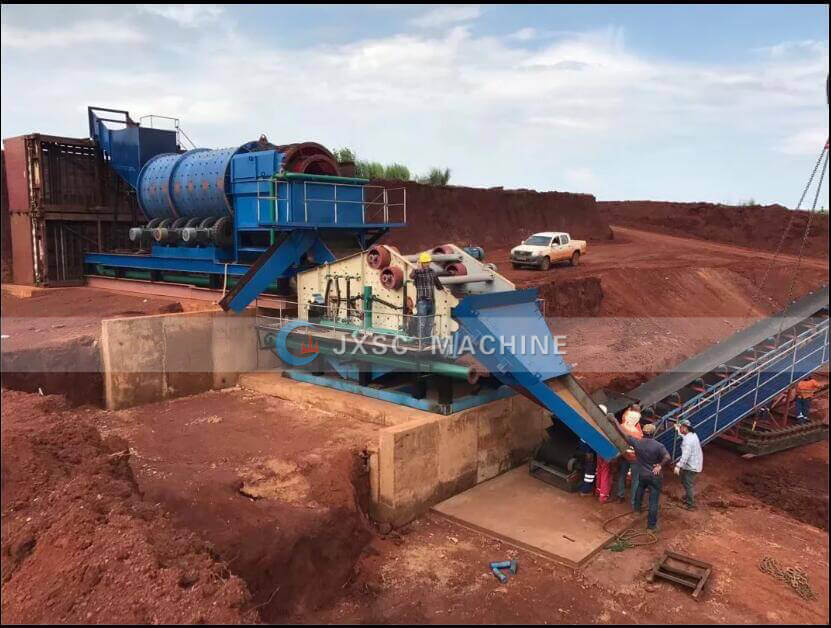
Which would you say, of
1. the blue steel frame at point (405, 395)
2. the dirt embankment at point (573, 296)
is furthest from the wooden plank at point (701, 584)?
the dirt embankment at point (573, 296)

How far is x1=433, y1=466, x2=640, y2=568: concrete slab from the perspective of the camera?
827 centimetres

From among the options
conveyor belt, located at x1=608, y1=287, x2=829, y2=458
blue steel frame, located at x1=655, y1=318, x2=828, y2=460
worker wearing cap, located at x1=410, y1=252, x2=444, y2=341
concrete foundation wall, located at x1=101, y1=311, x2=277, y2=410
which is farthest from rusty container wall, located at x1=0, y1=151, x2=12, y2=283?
blue steel frame, located at x1=655, y1=318, x2=828, y2=460

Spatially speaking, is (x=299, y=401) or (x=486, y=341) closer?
(x=486, y=341)

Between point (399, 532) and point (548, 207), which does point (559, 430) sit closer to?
point (399, 532)

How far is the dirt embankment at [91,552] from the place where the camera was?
4.29 m

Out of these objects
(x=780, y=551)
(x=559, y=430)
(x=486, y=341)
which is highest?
(x=486, y=341)

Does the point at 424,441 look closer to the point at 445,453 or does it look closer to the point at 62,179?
the point at 445,453

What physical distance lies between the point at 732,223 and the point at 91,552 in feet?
146

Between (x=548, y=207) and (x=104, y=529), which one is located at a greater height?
(x=548, y=207)

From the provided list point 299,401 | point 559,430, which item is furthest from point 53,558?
point 559,430

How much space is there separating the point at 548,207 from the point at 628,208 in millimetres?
12884

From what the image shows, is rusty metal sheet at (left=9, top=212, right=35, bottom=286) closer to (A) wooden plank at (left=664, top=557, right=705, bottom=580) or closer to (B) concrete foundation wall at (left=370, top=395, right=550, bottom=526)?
(B) concrete foundation wall at (left=370, top=395, right=550, bottom=526)

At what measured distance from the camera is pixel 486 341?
9.00m

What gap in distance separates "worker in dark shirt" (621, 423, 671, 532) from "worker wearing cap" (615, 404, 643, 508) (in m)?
0.17
